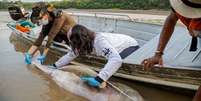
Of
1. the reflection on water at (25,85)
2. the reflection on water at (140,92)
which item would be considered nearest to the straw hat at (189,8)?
the reflection on water at (140,92)

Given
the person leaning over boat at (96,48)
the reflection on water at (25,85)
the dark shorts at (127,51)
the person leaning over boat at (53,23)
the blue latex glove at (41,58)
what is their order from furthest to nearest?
1. the blue latex glove at (41,58)
2. the person leaning over boat at (53,23)
3. the reflection on water at (25,85)
4. the dark shorts at (127,51)
5. the person leaning over boat at (96,48)

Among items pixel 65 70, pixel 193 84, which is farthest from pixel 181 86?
pixel 65 70

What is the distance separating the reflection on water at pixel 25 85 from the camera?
224 inches

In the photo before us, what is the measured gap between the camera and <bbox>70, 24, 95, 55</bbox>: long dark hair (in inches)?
183

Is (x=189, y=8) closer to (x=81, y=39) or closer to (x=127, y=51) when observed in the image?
(x=81, y=39)

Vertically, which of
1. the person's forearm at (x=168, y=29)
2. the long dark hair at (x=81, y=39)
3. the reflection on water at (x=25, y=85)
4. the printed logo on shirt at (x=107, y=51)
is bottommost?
the reflection on water at (x=25, y=85)

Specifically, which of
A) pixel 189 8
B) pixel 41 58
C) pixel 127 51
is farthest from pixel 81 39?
pixel 189 8

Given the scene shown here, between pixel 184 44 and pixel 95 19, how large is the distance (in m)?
3.96

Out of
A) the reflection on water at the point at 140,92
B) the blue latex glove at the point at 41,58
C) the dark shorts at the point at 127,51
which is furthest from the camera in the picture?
the blue latex glove at the point at 41,58

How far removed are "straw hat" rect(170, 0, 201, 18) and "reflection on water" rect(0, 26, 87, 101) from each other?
2.97 meters

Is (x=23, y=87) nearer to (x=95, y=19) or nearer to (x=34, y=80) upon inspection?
(x=34, y=80)

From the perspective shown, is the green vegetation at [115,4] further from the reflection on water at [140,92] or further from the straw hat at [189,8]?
the straw hat at [189,8]

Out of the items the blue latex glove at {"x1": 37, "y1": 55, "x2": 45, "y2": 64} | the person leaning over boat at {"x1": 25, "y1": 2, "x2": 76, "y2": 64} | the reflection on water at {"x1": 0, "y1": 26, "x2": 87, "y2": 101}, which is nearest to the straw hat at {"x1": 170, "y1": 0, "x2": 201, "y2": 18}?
the reflection on water at {"x1": 0, "y1": 26, "x2": 87, "y2": 101}

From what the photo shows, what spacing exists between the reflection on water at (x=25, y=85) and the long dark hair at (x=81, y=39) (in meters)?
0.81
